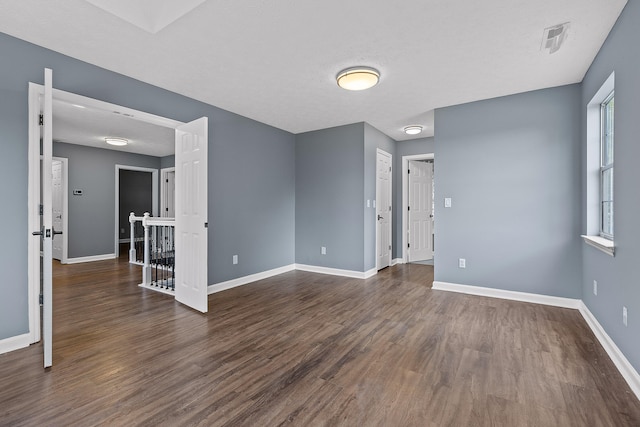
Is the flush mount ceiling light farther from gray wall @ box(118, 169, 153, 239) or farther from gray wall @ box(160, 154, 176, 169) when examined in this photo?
gray wall @ box(118, 169, 153, 239)

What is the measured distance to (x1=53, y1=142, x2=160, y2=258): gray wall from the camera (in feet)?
21.5

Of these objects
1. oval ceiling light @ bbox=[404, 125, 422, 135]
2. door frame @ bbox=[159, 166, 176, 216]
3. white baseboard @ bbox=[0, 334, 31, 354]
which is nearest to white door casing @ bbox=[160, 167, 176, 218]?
door frame @ bbox=[159, 166, 176, 216]

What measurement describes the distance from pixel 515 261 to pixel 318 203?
3091mm

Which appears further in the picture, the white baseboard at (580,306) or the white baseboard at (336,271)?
the white baseboard at (336,271)

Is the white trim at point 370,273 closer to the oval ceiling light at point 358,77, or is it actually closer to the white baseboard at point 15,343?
the oval ceiling light at point 358,77

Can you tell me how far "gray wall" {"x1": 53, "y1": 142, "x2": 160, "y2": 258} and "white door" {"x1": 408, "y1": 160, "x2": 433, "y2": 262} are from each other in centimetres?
674

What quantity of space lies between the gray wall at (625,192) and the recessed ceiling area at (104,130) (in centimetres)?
497

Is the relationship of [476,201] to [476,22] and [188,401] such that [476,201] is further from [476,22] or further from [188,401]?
[188,401]

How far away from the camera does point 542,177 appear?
369 centimetres

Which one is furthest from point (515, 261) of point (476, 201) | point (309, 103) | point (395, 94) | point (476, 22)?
point (309, 103)

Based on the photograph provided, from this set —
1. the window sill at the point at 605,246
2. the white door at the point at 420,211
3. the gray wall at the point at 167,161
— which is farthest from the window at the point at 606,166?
the gray wall at the point at 167,161

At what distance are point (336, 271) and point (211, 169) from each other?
2.63 metres

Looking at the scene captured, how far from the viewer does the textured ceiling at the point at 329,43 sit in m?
2.21

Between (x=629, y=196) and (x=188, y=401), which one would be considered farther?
(x=629, y=196)
